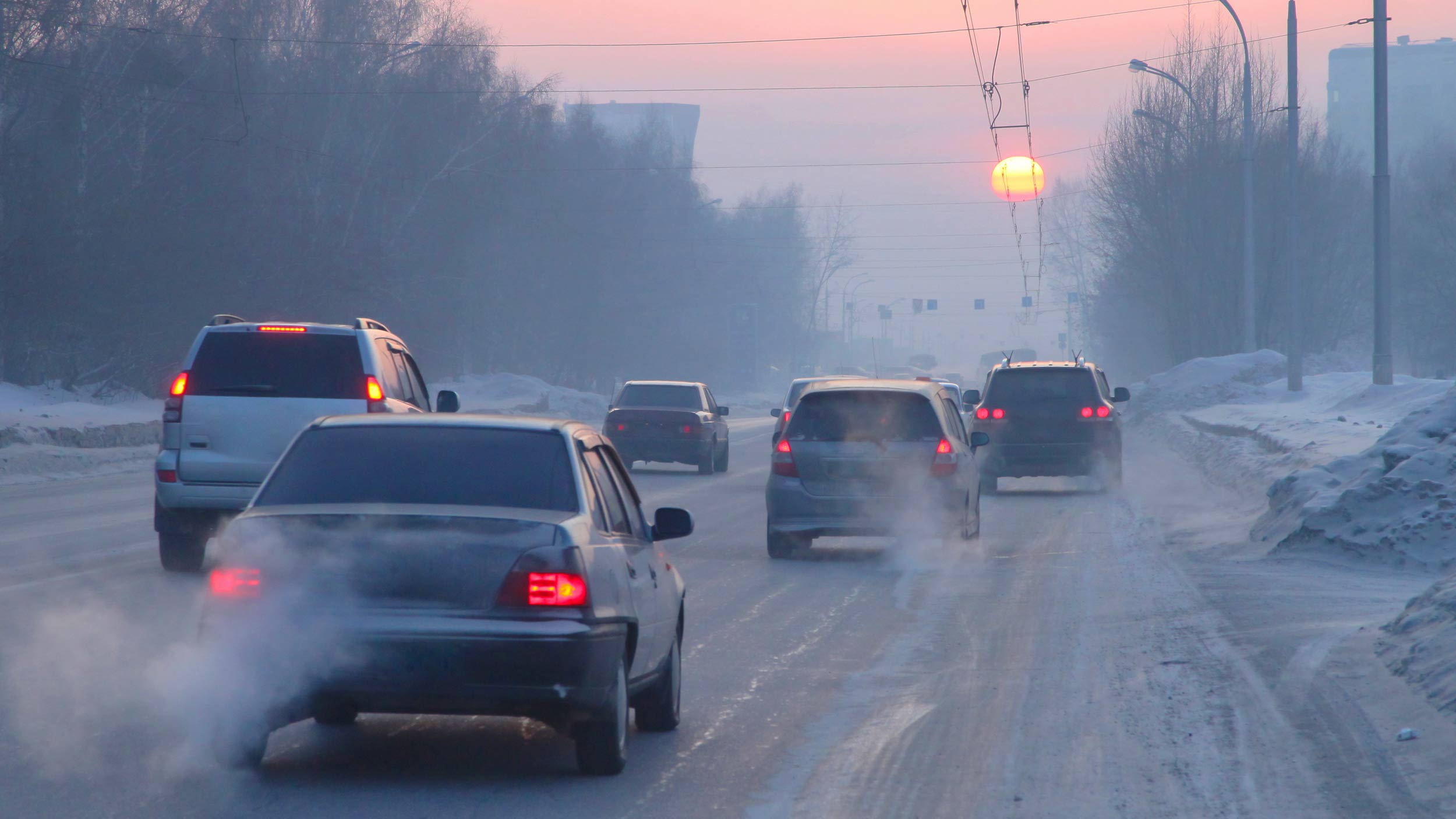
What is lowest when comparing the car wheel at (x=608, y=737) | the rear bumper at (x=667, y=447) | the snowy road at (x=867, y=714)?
the rear bumper at (x=667, y=447)

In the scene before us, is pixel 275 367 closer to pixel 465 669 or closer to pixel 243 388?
pixel 243 388

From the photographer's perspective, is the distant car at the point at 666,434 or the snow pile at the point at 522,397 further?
the snow pile at the point at 522,397

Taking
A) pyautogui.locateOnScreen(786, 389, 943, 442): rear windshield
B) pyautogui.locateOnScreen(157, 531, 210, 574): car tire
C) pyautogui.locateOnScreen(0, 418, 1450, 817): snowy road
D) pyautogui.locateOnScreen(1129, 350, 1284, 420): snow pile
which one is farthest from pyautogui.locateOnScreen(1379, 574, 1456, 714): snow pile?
pyautogui.locateOnScreen(1129, 350, 1284, 420): snow pile

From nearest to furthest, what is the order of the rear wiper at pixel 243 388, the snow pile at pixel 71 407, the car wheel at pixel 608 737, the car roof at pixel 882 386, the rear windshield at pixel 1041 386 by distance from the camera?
1. the car wheel at pixel 608 737
2. the rear wiper at pixel 243 388
3. the car roof at pixel 882 386
4. the rear windshield at pixel 1041 386
5. the snow pile at pixel 71 407

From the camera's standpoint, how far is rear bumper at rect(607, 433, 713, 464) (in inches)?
1071

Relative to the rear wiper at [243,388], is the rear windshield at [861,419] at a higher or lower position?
lower

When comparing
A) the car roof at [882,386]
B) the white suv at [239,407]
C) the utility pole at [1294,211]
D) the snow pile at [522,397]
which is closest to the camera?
the white suv at [239,407]

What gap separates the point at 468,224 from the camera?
199 feet

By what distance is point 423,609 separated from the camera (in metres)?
5.62

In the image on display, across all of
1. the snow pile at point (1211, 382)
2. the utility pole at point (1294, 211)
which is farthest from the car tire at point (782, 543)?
the snow pile at point (1211, 382)

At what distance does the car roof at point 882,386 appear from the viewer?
15.0 m

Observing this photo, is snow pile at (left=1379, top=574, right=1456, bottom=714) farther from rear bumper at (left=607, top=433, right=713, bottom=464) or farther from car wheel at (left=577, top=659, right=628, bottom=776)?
rear bumper at (left=607, top=433, right=713, bottom=464)

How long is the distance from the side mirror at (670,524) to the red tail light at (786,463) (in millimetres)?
7313

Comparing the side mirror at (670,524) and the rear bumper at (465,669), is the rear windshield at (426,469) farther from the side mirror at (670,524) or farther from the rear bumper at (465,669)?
the side mirror at (670,524)
